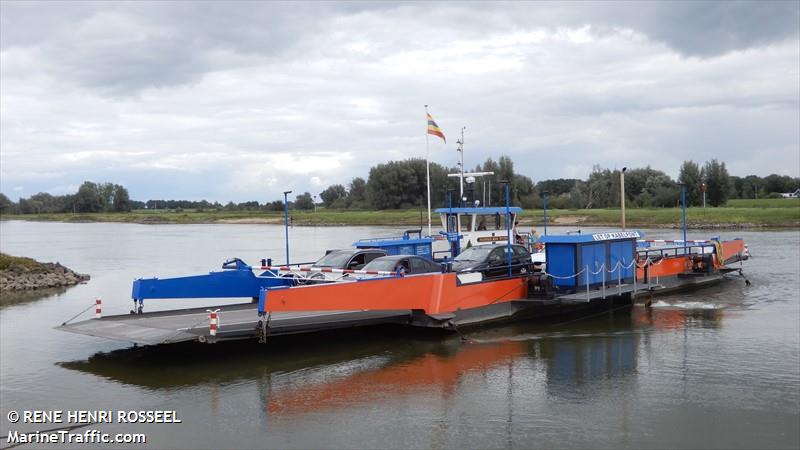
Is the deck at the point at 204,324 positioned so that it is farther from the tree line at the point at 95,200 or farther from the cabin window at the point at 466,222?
the tree line at the point at 95,200

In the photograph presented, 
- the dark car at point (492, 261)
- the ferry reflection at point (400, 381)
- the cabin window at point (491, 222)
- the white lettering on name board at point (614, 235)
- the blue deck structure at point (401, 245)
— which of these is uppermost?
the cabin window at point (491, 222)

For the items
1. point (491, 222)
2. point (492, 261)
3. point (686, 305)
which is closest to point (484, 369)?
point (492, 261)

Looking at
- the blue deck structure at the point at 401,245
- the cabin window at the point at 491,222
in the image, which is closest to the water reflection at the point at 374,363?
the blue deck structure at the point at 401,245

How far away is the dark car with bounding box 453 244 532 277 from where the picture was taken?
20.0 meters

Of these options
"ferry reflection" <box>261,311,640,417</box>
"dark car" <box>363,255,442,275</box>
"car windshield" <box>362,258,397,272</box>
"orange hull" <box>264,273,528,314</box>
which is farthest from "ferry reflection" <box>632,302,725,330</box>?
"car windshield" <box>362,258,397,272</box>

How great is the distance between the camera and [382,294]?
16812mm

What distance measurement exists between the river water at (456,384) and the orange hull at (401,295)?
0.97 metres

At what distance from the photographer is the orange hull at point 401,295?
1540cm

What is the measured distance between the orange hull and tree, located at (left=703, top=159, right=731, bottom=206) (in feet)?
294

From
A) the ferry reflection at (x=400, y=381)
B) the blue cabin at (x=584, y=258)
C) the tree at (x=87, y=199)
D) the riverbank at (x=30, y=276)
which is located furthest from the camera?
the tree at (x=87, y=199)

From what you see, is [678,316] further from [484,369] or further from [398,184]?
[398,184]

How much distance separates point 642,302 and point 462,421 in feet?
50.2

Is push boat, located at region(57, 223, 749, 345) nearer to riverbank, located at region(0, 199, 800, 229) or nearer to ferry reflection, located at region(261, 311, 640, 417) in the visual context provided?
ferry reflection, located at region(261, 311, 640, 417)

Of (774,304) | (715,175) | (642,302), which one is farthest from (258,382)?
(715,175)
